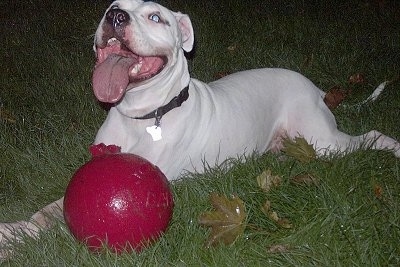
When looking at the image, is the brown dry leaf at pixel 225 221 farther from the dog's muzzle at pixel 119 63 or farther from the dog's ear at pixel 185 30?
the dog's ear at pixel 185 30

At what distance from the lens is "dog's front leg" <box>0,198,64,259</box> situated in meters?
3.62

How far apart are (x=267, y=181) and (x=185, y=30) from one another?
1210mm

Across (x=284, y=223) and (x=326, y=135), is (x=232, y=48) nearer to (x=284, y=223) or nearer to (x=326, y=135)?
(x=326, y=135)

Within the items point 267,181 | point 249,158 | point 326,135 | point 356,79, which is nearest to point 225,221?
point 267,181

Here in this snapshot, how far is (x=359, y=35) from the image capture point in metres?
7.76

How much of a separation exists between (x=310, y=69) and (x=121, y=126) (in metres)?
3.04

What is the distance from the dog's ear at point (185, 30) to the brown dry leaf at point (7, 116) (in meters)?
1.97

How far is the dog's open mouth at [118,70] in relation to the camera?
12.4 feet

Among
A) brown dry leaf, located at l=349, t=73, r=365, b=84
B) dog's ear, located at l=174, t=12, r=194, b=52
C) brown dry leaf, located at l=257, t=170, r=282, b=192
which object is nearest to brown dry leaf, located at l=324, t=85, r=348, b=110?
brown dry leaf, located at l=349, t=73, r=365, b=84

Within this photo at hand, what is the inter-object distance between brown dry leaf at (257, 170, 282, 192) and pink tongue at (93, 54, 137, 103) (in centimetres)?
99

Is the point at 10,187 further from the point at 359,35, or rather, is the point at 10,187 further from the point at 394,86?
the point at 359,35

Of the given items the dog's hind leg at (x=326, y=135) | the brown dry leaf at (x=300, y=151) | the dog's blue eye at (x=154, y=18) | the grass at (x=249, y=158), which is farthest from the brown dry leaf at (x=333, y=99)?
the dog's blue eye at (x=154, y=18)

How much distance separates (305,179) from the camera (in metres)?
3.92

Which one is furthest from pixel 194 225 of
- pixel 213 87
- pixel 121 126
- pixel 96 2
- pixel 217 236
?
pixel 96 2
